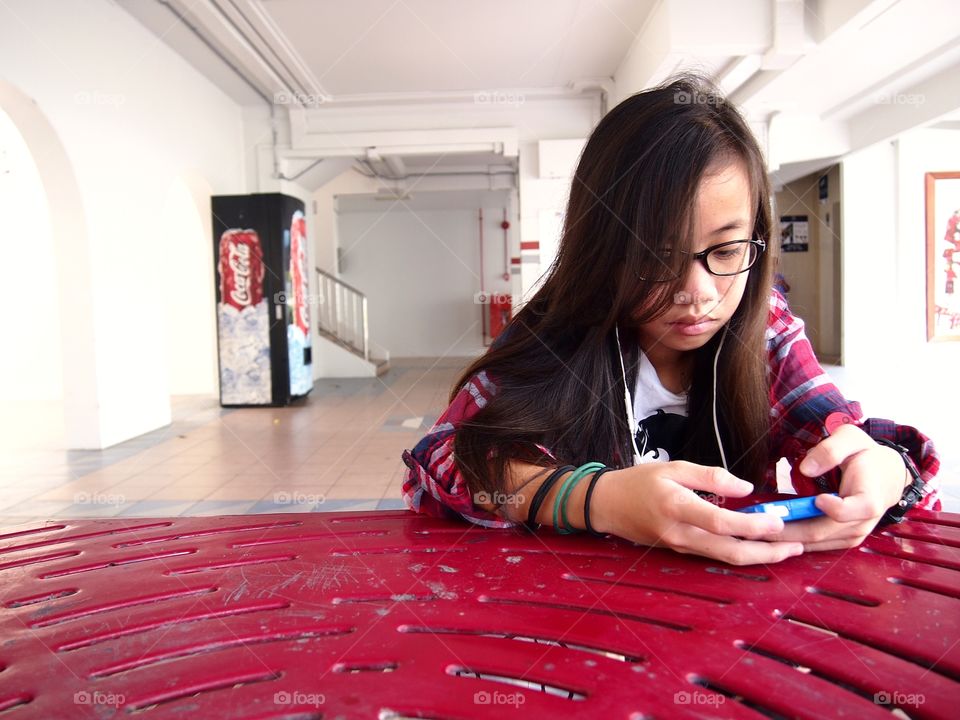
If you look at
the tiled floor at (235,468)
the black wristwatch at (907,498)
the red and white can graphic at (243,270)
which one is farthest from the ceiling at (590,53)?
the black wristwatch at (907,498)

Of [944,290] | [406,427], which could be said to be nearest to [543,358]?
[406,427]

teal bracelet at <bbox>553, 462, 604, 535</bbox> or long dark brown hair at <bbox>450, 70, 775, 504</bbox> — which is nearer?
teal bracelet at <bbox>553, 462, 604, 535</bbox>

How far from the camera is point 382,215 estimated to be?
12.9m

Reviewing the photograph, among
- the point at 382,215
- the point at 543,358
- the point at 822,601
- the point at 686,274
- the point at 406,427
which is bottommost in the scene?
the point at 406,427

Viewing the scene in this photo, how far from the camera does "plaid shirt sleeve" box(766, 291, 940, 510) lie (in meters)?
A: 0.88

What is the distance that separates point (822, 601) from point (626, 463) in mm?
416

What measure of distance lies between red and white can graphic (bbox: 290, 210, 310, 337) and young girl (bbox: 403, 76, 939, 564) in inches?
256

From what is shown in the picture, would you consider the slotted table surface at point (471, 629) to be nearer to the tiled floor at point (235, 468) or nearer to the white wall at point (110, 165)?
the tiled floor at point (235, 468)

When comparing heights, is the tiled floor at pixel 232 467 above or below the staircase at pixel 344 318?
below

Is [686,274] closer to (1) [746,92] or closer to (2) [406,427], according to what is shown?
(2) [406,427]

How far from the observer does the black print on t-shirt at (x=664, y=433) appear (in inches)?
44.9

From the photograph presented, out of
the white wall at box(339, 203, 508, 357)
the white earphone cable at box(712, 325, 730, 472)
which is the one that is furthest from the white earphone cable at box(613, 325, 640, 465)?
the white wall at box(339, 203, 508, 357)

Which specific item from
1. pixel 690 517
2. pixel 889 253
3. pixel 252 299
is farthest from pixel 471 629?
pixel 889 253

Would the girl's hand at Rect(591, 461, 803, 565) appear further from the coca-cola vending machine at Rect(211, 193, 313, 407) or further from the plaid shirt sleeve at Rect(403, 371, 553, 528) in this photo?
the coca-cola vending machine at Rect(211, 193, 313, 407)
